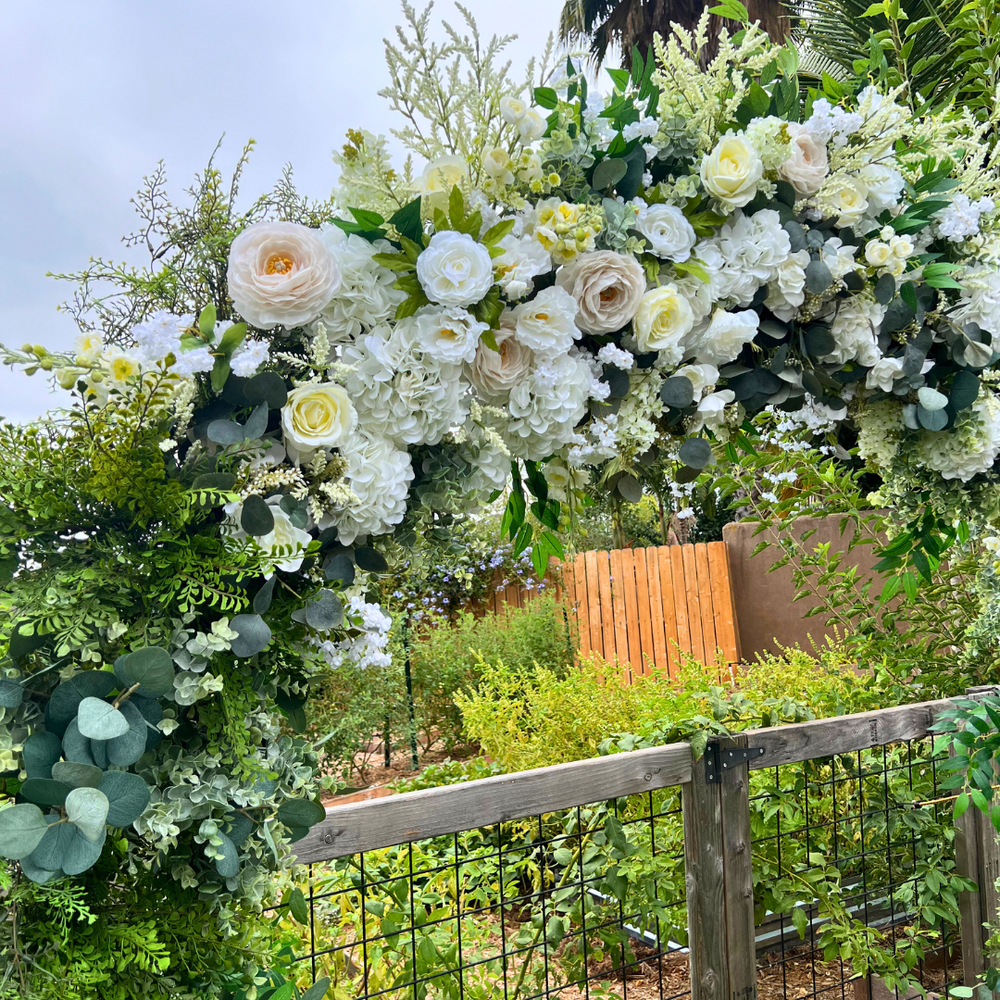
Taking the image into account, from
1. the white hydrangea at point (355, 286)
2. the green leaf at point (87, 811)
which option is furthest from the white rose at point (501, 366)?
the green leaf at point (87, 811)

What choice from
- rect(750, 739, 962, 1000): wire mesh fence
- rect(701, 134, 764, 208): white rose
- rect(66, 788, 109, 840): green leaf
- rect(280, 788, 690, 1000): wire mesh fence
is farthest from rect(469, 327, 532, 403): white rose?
rect(750, 739, 962, 1000): wire mesh fence

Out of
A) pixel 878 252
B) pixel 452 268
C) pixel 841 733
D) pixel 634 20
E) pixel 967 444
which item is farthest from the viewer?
pixel 634 20

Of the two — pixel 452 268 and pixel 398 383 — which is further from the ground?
pixel 452 268

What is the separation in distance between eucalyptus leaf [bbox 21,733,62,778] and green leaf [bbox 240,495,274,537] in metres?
0.23

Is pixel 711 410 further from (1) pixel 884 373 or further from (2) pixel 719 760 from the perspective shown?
(2) pixel 719 760

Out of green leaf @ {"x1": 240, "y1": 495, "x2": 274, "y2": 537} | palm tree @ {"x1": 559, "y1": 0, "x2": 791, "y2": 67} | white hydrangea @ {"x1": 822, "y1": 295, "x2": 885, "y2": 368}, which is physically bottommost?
green leaf @ {"x1": 240, "y1": 495, "x2": 274, "y2": 537}

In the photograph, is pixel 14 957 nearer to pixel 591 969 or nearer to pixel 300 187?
pixel 300 187

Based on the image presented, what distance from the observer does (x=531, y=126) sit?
0.95 m

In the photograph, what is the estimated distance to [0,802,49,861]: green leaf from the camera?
0.62 meters

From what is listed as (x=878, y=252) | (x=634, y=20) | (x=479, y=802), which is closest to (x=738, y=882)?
(x=479, y=802)

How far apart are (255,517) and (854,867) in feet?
7.20

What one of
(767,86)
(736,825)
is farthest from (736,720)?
(767,86)

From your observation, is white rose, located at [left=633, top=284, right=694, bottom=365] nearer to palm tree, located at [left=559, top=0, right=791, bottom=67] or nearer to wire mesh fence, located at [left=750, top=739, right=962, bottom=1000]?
wire mesh fence, located at [left=750, top=739, right=962, bottom=1000]

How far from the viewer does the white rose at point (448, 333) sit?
870mm
